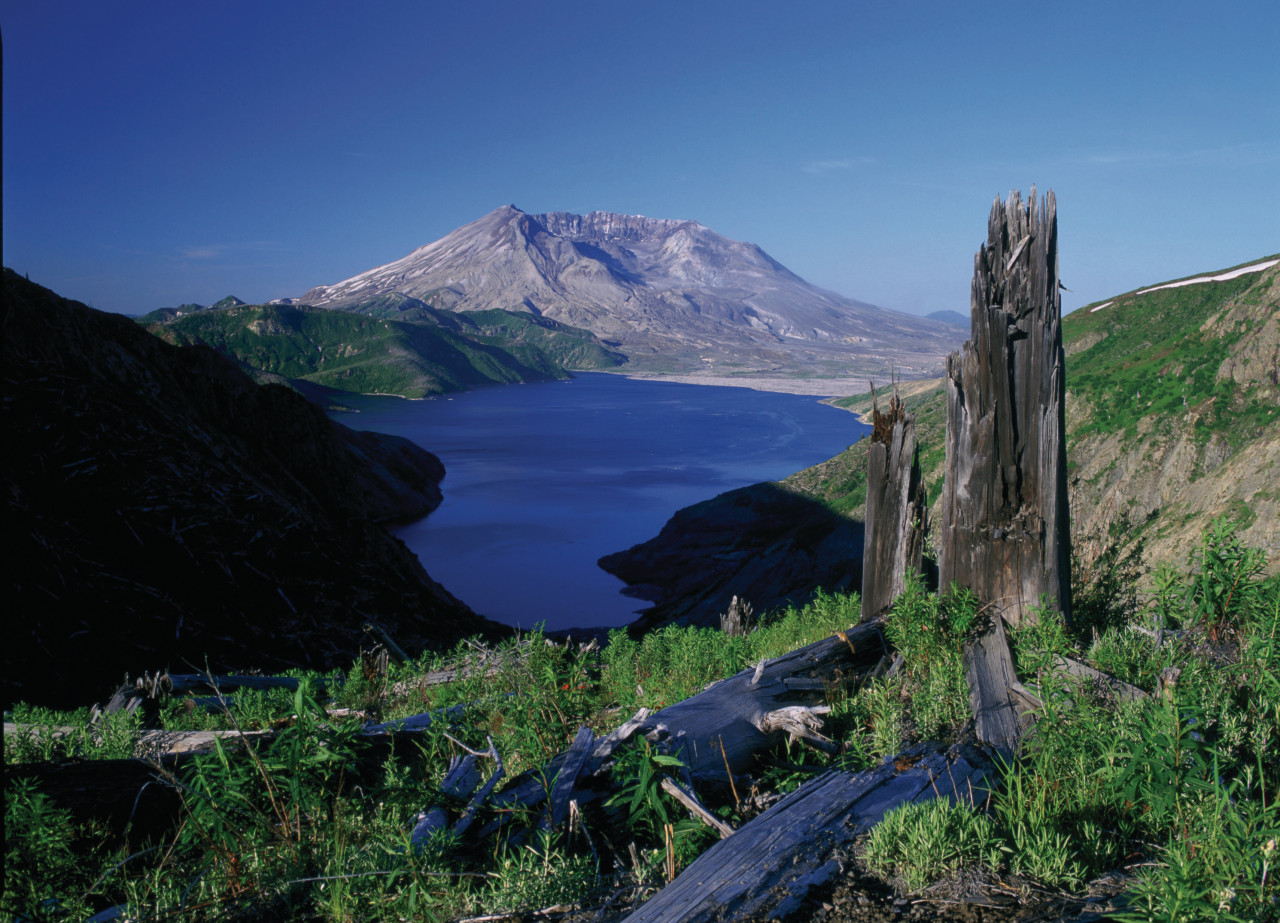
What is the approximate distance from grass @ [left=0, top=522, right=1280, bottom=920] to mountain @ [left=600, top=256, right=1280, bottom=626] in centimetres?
233

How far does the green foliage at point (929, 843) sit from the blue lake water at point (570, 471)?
35.0 ft

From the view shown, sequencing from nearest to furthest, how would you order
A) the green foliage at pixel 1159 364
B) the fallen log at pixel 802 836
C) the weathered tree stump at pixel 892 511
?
the fallen log at pixel 802 836, the weathered tree stump at pixel 892 511, the green foliage at pixel 1159 364

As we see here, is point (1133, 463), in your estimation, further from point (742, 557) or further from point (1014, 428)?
point (742, 557)

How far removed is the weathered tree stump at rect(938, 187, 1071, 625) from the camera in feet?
14.4

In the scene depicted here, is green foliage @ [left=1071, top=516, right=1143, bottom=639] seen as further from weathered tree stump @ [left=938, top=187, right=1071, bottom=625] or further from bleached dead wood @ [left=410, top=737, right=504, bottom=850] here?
bleached dead wood @ [left=410, top=737, right=504, bottom=850]

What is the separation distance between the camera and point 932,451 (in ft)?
83.5

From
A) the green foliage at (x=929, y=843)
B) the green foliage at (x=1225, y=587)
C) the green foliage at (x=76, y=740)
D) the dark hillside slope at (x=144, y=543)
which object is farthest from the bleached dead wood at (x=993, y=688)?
the dark hillside slope at (x=144, y=543)

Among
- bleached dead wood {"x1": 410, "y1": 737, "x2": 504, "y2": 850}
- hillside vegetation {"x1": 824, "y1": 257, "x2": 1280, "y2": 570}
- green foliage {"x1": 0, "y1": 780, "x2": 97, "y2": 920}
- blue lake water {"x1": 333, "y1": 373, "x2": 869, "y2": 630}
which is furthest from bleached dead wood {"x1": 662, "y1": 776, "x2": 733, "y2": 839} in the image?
blue lake water {"x1": 333, "y1": 373, "x2": 869, "y2": 630}

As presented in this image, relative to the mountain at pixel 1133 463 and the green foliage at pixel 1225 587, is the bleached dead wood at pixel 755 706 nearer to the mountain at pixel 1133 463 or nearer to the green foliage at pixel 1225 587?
the green foliage at pixel 1225 587

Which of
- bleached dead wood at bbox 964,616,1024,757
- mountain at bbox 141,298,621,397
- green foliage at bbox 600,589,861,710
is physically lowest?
green foliage at bbox 600,589,861,710

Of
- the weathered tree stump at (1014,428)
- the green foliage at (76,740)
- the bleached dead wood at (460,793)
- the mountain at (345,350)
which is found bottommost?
the green foliage at (76,740)

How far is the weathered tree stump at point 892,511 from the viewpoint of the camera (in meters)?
5.47

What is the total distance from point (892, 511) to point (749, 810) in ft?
9.77

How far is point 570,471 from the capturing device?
6588cm
